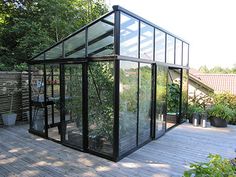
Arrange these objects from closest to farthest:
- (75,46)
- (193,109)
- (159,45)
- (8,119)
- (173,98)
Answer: (75,46)
(159,45)
(8,119)
(173,98)
(193,109)

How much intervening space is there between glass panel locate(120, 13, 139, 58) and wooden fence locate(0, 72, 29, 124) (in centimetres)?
443

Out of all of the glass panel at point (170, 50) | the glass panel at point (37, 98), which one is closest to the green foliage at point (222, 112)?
the glass panel at point (170, 50)

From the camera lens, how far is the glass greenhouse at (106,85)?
3986mm

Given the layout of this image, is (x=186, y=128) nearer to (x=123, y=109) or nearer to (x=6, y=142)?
(x=123, y=109)

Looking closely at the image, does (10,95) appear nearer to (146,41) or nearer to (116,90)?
(116,90)

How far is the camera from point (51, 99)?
557 centimetres

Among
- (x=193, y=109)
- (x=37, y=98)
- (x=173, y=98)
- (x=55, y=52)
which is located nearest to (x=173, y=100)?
(x=173, y=98)

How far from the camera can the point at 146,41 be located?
4785mm

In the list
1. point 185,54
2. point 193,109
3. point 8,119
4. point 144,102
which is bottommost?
point 8,119

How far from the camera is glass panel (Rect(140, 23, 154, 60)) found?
4.58 metres

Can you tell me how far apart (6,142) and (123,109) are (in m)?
3.10

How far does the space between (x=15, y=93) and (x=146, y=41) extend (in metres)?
4.74

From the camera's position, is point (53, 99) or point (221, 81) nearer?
point (53, 99)

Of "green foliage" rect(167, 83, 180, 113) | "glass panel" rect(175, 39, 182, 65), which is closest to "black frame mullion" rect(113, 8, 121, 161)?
"glass panel" rect(175, 39, 182, 65)
